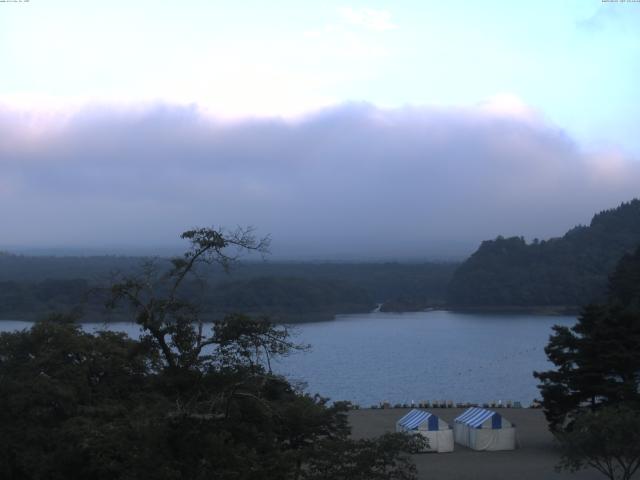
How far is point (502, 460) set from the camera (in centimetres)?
1591

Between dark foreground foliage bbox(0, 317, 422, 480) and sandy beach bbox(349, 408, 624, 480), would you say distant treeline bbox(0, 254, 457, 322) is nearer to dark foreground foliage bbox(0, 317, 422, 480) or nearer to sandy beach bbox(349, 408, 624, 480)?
sandy beach bbox(349, 408, 624, 480)

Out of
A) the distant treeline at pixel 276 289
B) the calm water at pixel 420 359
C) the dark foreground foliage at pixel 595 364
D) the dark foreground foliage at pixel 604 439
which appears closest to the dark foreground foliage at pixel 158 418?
the dark foreground foliage at pixel 604 439

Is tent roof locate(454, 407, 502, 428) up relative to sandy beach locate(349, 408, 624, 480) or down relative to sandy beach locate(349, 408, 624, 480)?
up

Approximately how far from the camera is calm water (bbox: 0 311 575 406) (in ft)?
104

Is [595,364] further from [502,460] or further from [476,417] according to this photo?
[476,417]

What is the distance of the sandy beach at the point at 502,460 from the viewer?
14.4 meters

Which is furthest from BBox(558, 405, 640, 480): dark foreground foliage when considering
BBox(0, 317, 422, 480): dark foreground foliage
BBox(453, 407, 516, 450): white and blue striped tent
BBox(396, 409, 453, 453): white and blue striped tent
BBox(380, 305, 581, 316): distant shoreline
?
BBox(380, 305, 581, 316): distant shoreline

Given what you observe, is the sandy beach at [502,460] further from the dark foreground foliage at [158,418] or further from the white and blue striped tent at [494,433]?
the dark foreground foliage at [158,418]

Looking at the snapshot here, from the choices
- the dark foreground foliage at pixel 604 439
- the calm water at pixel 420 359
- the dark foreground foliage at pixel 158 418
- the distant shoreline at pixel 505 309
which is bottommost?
the calm water at pixel 420 359

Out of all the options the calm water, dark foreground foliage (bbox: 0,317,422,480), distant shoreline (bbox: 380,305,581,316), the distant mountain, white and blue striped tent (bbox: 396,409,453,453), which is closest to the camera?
dark foreground foliage (bbox: 0,317,422,480)

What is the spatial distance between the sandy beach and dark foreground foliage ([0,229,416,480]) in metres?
5.00

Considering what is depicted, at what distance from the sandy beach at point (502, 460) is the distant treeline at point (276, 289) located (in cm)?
2396

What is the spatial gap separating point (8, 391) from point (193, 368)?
437 centimetres

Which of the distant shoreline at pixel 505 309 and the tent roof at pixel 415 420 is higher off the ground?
the tent roof at pixel 415 420
